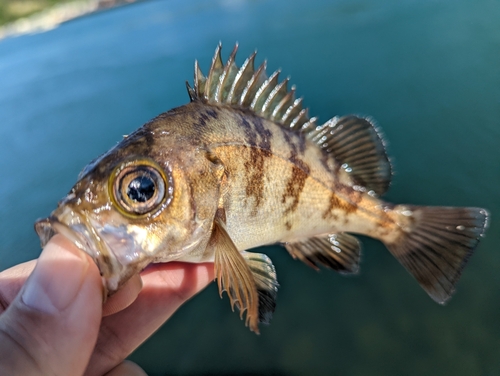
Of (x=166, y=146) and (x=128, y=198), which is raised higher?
(x=166, y=146)

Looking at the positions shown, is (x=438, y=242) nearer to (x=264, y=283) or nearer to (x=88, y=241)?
(x=264, y=283)

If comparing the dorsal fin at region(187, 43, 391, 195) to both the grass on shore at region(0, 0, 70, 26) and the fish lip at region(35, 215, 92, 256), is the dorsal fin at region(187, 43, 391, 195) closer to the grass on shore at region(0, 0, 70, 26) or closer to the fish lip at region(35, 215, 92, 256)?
the fish lip at region(35, 215, 92, 256)

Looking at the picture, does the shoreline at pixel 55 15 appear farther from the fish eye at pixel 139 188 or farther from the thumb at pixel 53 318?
the thumb at pixel 53 318

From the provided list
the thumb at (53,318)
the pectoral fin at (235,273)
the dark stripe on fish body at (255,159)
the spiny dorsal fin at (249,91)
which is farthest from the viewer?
the spiny dorsal fin at (249,91)

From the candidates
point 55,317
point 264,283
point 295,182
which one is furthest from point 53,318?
point 295,182

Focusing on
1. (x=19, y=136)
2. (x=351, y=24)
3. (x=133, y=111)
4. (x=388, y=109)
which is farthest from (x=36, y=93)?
(x=388, y=109)

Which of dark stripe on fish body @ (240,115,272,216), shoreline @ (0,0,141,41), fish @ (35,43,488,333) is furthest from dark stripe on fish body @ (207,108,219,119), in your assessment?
shoreline @ (0,0,141,41)

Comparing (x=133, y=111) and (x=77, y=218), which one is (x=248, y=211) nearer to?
(x=77, y=218)

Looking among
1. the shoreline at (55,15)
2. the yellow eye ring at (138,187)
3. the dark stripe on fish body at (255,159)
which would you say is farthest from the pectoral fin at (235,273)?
the shoreline at (55,15)
